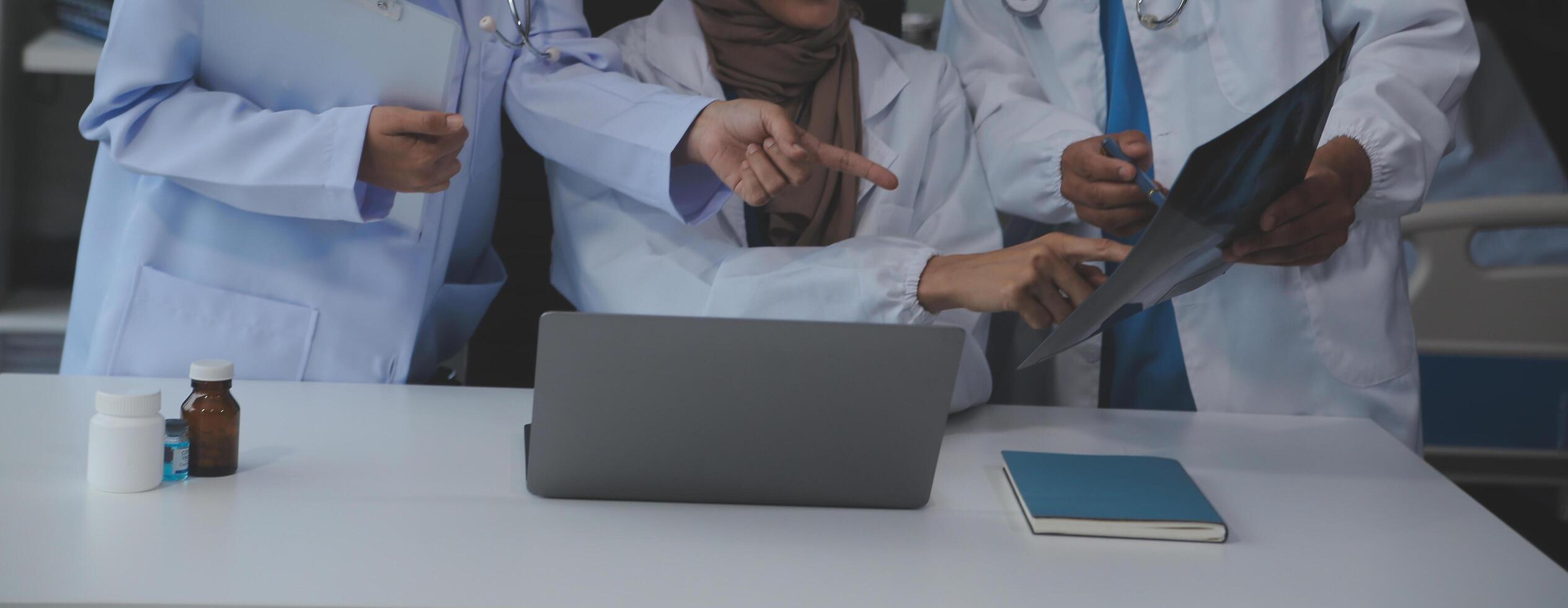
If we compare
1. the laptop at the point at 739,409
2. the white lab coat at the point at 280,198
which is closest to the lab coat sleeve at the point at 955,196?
the white lab coat at the point at 280,198

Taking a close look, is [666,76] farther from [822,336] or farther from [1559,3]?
[1559,3]

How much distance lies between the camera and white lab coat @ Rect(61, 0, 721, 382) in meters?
1.21

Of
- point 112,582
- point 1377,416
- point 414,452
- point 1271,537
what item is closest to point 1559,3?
point 1377,416

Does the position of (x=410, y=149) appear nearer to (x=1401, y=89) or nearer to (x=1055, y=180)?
(x=1055, y=180)

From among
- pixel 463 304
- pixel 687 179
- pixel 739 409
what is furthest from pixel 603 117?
pixel 739 409

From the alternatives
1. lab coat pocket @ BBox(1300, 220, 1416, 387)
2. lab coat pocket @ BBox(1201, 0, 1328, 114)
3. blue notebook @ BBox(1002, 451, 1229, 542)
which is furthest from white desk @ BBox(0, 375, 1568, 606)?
lab coat pocket @ BBox(1201, 0, 1328, 114)

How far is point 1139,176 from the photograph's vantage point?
4.17ft

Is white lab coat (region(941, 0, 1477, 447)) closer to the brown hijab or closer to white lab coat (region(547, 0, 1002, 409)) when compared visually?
white lab coat (region(547, 0, 1002, 409))

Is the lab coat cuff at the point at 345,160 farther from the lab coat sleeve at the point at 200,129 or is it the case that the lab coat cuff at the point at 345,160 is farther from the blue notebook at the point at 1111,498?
the blue notebook at the point at 1111,498

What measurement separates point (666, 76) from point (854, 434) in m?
0.70

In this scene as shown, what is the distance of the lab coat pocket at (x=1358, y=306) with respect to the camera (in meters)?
1.37

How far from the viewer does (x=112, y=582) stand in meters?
0.74

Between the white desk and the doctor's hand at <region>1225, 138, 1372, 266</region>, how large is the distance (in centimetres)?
22

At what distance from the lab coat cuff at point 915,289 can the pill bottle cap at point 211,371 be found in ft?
2.08
